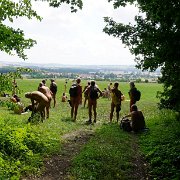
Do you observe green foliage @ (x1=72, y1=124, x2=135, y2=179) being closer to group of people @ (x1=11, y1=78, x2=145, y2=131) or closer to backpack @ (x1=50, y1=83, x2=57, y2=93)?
group of people @ (x1=11, y1=78, x2=145, y2=131)

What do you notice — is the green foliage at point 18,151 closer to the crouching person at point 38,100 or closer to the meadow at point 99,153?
the meadow at point 99,153

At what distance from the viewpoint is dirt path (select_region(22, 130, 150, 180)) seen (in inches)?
390

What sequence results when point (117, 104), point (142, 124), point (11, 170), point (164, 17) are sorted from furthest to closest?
point (117, 104) < point (142, 124) < point (164, 17) < point (11, 170)

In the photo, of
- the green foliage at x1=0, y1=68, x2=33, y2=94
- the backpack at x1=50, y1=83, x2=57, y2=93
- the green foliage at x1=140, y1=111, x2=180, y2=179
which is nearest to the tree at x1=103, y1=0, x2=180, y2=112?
the green foliage at x1=140, y1=111, x2=180, y2=179

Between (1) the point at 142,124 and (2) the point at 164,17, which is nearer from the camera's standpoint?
(2) the point at 164,17

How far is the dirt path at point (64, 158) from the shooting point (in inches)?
387

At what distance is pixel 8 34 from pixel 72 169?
4.07 metres

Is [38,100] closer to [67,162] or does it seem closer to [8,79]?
[67,162]

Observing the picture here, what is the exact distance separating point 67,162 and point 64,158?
462mm

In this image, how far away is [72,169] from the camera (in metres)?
10.3

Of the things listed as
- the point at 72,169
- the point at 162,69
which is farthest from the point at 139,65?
the point at 72,169

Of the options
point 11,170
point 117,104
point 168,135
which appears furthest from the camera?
point 117,104

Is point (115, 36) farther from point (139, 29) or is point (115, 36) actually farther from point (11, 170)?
point (11, 170)

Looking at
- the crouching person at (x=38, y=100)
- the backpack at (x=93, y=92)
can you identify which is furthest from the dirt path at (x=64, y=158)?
the backpack at (x=93, y=92)
